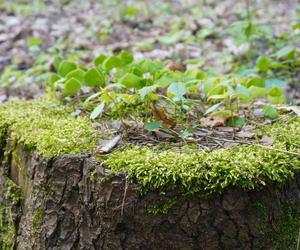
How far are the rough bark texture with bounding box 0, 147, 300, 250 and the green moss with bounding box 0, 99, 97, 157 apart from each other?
0.08m

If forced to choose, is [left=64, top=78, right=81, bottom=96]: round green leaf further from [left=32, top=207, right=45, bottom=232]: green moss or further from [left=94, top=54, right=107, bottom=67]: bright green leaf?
[left=32, top=207, right=45, bottom=232]: green moss

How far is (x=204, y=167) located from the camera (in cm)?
172

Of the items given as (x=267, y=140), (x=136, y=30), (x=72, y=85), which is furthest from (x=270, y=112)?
(x=136, y=30)

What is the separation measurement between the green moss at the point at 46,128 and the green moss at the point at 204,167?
228 millimetres

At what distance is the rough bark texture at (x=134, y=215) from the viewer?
170 centimetres

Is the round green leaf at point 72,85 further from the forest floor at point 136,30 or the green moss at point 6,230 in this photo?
the forest floor at point 136,30

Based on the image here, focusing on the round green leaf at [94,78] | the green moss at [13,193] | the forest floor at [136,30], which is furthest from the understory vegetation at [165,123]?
the forest floor at [136,30]

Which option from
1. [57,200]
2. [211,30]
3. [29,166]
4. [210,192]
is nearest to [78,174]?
[57,200]

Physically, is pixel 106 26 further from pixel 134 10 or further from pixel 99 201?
pixel 99 201

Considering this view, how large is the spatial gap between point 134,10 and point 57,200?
4379mm

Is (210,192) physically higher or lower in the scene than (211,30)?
higher

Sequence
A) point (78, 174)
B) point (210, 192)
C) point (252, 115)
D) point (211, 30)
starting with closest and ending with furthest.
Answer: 1. point (210, 192)
2. point (78, 174)
3. point (252, 115)
4. point (211, 30)

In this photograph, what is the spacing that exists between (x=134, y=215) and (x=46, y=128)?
72 centimetres

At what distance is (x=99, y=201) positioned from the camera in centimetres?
176
